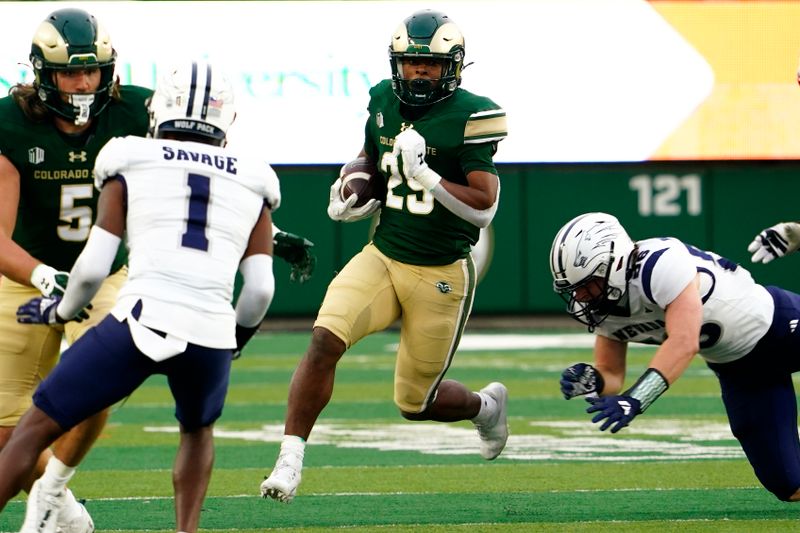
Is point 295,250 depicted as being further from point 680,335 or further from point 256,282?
point 680,335

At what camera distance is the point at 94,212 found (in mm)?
4879

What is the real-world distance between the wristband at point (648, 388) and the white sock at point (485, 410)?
1.52 m

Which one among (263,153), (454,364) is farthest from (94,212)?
(263,153)

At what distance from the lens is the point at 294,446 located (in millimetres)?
5086

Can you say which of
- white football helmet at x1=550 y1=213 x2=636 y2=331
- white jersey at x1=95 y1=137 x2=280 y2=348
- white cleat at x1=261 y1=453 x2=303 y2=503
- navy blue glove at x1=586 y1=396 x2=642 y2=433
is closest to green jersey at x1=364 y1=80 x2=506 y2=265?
white football helmet at x1=550 y1=213 x2=636 y2=331

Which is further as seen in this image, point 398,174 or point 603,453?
point 603,453

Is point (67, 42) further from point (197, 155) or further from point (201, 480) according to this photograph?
point (201, 480)

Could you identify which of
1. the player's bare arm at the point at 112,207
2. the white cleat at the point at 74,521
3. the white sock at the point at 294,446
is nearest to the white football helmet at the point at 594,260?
the white sock at the point at 294,446

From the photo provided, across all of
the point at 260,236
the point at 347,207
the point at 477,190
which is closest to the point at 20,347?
the point at 260,236

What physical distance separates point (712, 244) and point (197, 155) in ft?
34.5

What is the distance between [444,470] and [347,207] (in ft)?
5.47

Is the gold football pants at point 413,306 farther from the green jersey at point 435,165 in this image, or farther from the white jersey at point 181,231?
the white jersey at point 181,231

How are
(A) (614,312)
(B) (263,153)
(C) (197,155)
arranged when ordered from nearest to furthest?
(C) (197,155), (A) (614,312), (B) (263,153)

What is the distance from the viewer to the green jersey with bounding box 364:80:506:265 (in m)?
5.49
